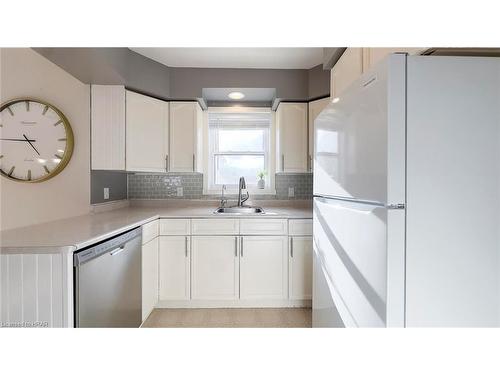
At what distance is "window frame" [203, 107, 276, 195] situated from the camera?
3.02 meters

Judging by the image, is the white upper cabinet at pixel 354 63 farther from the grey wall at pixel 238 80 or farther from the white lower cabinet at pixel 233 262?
the white lower cabinet at pixel 233 262

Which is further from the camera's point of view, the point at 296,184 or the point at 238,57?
Result: the point at 296,184

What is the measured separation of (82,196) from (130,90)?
1.01 meters

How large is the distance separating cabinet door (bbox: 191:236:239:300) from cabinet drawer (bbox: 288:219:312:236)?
51 cm

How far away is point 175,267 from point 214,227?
1.59ft

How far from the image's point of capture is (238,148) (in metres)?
3.11

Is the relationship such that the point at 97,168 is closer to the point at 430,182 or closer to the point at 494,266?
the point at 430,182

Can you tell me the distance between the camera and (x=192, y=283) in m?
2.31

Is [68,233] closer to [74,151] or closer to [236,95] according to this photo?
[74,151]

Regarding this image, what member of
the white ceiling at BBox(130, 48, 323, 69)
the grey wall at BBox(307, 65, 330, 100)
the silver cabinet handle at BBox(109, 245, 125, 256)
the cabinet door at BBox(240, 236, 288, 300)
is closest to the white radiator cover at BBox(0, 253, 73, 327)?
the silver cabinet handle at BBox(109, 245, 125, 256)

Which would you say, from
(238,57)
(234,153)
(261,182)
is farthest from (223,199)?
(238,57)

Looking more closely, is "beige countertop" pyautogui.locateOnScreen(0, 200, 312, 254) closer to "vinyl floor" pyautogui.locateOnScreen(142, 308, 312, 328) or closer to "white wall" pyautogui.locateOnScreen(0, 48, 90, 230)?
"white wall" pyautogui.locateOnScreen(0, 48, 90, 230)
